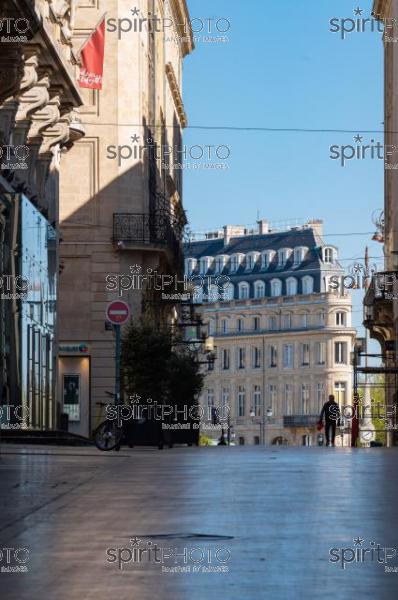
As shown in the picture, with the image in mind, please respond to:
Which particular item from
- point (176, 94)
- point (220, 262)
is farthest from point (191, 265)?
point (176, 94)

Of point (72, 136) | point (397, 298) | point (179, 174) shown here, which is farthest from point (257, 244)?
point (72, 136)

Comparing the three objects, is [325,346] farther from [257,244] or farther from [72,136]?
[72,136]

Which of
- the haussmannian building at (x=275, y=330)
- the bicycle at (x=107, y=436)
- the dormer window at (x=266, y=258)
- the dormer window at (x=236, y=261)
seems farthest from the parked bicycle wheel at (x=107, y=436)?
the dormer window at (x=236, y=261)

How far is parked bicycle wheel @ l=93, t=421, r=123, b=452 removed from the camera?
31.9 metres

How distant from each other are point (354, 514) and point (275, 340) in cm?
14988

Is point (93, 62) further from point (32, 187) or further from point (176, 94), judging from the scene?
point (176, 94)

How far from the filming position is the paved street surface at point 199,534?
880 centimetres

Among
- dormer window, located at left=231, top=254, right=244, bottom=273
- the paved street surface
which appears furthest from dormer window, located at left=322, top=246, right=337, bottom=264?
the paved street surface

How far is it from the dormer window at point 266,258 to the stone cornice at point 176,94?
73.6 metres

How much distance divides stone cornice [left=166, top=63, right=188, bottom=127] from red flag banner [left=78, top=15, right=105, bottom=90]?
24052mm

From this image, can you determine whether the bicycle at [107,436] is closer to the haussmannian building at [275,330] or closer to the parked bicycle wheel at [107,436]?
the parked bicycle wheel at [107,436]

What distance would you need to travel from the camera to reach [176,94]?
8181cm

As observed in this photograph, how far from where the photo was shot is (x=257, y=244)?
16938cm

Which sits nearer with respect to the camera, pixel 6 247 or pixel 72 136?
pixel 6 247
